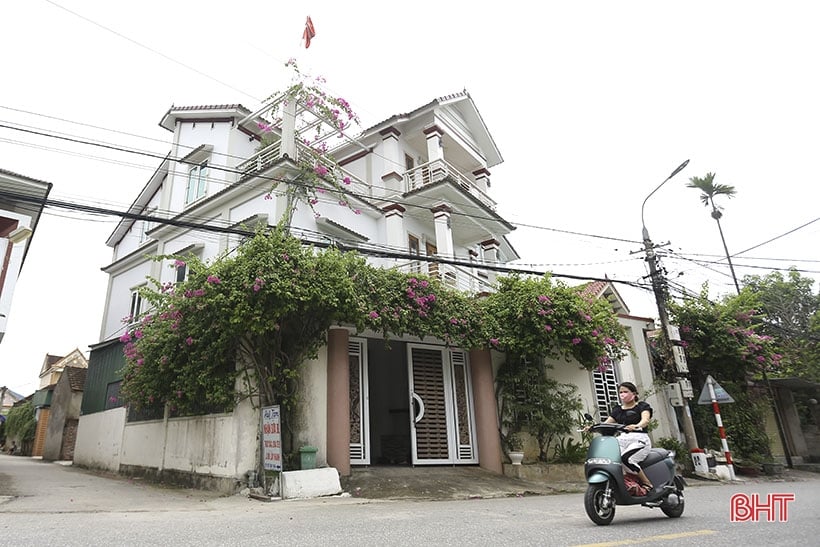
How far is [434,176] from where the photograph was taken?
595 inches

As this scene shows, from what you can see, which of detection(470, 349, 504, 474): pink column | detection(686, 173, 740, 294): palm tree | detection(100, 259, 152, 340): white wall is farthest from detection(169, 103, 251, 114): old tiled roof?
detection(686, 173, 740, 294): palm tree

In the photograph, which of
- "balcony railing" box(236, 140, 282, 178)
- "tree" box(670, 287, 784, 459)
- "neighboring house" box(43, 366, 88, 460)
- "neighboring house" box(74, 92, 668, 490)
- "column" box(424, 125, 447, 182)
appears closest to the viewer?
"neighboring house" box(74, 92, 668, 490)

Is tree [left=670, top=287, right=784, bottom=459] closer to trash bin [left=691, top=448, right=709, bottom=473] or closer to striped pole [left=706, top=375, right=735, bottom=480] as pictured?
striped pole [left=706, top=375, right=735, bottom=480]

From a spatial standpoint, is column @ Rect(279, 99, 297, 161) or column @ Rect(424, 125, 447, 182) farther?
column @ Rect(424, 125, 447, 182)

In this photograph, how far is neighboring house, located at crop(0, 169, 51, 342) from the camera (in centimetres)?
928

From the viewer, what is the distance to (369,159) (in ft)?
54.0

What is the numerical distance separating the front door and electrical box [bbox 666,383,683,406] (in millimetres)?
5387

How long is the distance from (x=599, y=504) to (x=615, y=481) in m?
0.27

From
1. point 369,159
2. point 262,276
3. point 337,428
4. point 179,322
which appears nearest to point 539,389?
point 337,428

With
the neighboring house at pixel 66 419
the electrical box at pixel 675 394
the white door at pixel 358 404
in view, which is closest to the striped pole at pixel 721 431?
the electrical box at pixel 675 394

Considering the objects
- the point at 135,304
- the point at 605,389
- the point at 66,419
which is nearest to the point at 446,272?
the point at 605,389

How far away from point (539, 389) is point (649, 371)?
16.4ft

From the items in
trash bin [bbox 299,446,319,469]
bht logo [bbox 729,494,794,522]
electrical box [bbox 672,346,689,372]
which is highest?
electrical box [bbox 672,346,689,372]

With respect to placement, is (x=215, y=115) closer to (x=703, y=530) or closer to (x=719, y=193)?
(x=703, y=530)
